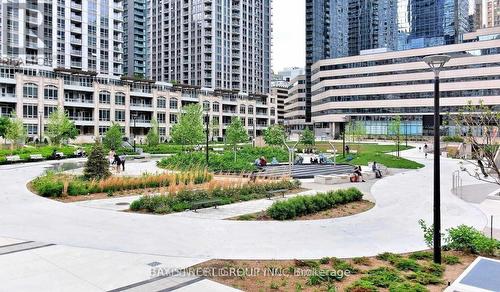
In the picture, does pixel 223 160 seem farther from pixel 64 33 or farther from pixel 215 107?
pixel 215 107

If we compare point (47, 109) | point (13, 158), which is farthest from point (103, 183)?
point (47, 109)

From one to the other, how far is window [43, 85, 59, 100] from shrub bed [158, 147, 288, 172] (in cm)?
4379

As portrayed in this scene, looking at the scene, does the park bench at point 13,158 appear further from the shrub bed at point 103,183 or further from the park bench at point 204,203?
the park bench at point 204,203

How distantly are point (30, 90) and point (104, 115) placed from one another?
15092mm

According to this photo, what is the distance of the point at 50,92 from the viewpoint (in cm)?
7269

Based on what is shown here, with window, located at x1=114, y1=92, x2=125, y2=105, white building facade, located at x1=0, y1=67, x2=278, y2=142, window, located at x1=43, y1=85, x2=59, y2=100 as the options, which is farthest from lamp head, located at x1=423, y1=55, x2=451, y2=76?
window, located at x1=114, y1=92, x2=125, y2=105

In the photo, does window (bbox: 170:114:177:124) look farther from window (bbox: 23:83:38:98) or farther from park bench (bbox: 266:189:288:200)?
park bench (bbox: 266:189:288:200)

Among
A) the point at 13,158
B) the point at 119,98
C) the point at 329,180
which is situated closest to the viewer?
the point at 329,180

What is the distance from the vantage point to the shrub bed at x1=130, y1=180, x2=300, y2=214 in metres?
17.0

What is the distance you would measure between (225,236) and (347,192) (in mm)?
8384

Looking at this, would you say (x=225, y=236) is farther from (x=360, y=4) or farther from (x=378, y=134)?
(x=360, y=4)

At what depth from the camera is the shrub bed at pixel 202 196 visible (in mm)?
17000

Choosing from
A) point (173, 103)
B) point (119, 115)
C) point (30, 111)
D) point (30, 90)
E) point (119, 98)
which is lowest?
point (30, 111)

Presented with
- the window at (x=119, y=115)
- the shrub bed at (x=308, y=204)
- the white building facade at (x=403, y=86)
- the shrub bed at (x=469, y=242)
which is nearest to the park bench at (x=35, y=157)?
the shrub bed at (x=308, y=204)
